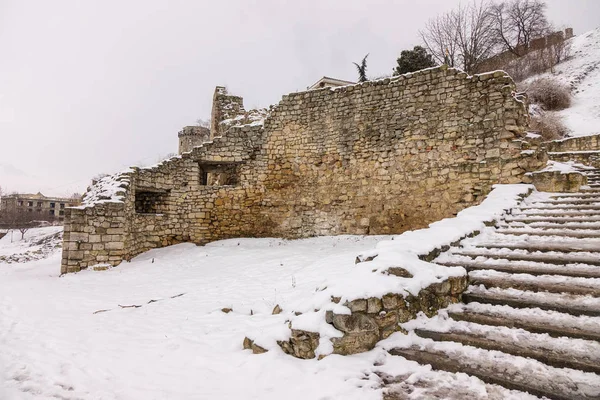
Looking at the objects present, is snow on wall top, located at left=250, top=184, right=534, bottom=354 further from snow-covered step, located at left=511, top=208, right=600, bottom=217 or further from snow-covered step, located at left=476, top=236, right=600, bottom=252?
snow-covered step, located at left=511, top=208, right=600, bottom=217

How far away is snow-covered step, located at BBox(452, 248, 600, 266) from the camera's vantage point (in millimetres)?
4043

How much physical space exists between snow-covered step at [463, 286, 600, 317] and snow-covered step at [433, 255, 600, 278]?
1.47ft

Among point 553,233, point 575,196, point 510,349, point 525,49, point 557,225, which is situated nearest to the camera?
point 510,349

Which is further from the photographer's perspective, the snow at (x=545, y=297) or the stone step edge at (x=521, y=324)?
the snow at (x=545, y=297)

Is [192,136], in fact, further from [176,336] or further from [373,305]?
[373,305]

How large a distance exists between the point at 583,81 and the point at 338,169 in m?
25.4

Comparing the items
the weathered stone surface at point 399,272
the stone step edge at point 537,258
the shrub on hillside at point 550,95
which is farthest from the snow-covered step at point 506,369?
the shrub on hillside at point 550,95

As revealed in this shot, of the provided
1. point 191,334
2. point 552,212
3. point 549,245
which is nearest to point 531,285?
point 549,245

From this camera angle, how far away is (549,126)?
18844mm

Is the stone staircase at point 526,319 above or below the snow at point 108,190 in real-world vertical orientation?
below

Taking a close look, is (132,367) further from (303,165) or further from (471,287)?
(303,165)

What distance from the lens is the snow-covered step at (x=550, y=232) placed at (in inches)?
191

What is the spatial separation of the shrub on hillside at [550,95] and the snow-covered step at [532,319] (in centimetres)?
2467

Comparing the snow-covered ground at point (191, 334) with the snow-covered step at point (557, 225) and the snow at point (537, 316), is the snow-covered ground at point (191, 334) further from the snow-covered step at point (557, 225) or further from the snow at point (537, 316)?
the snow at point (537, 316)
